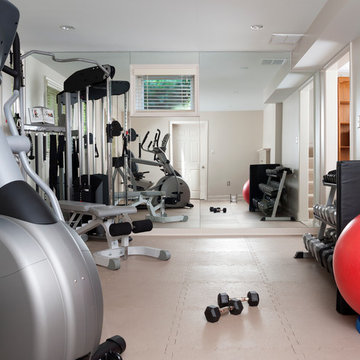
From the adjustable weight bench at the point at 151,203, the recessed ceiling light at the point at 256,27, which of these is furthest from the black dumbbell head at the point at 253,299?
the recessed ceiling light at the point at 256,27

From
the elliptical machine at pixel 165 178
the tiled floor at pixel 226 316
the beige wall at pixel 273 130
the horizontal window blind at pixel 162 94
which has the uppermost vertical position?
the horizontal window blind at pixel 162 94

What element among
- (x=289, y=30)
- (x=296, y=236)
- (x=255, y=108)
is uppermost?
(x=289, y=30)

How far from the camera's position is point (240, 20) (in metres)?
3.77

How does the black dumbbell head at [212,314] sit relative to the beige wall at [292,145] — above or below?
below

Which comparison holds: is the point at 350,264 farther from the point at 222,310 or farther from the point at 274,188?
the point at 274,188

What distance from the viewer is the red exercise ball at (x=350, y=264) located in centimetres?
177

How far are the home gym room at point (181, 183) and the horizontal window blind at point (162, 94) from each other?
17mm

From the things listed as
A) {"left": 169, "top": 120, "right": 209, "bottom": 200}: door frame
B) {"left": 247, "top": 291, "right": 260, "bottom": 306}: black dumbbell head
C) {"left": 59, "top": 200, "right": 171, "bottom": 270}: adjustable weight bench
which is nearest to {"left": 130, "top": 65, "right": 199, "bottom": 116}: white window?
{"left": 169, "top": 120, "right": 209, "bottom": 200}: door frame

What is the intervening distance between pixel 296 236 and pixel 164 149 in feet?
6.09

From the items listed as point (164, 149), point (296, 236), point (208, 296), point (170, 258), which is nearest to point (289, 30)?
point (164, 149)

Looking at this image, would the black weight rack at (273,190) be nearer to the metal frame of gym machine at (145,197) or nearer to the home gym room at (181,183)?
the home gym room at (181,183)

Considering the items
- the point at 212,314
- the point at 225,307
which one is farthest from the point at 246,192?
the point at 212,314

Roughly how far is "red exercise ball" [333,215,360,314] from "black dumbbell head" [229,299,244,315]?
1.72 feet

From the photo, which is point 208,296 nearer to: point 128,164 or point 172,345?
point 172,345
